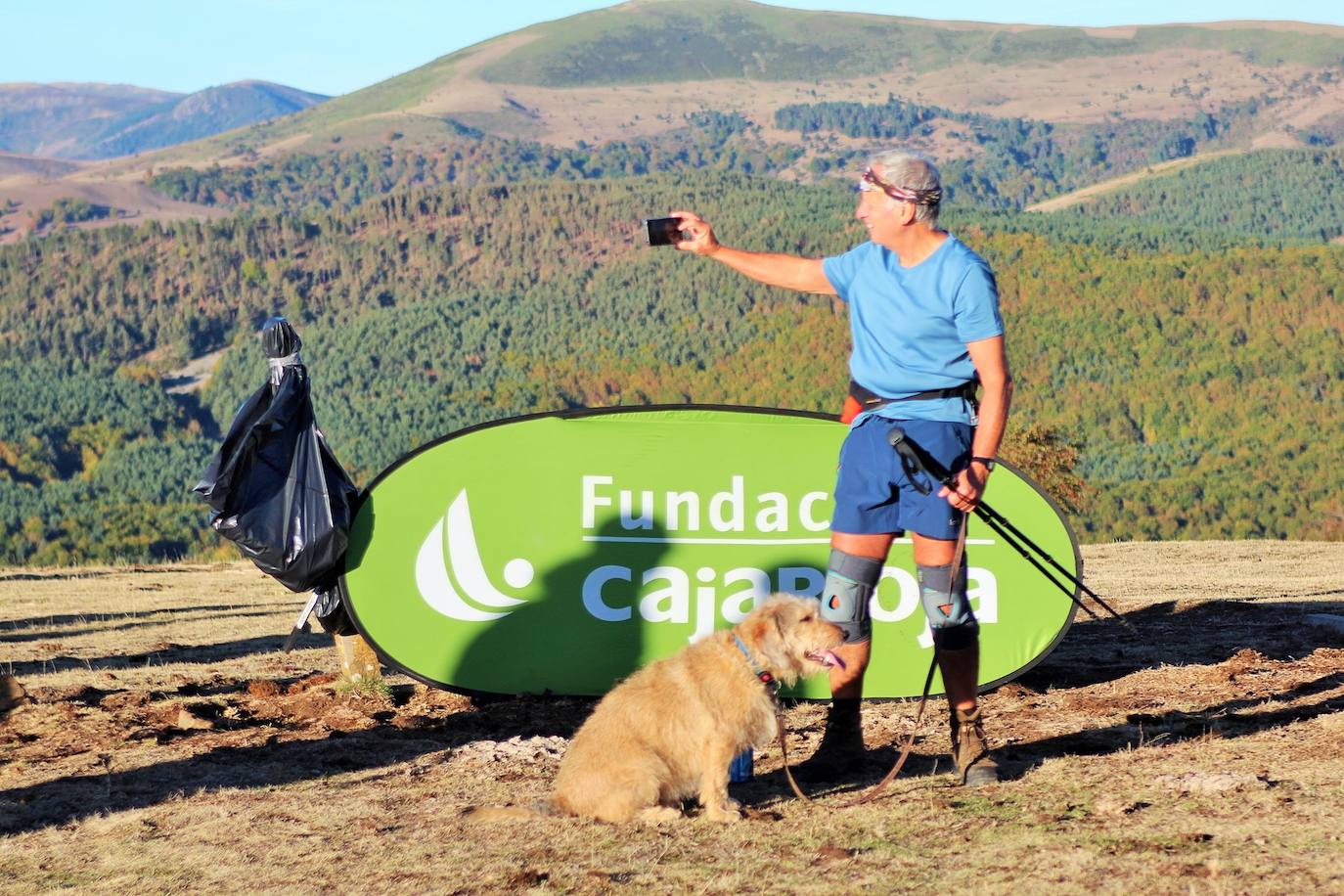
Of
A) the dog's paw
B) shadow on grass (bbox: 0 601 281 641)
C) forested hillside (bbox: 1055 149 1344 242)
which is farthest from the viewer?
forested hillside (bbox: 1055 149 1344 242)

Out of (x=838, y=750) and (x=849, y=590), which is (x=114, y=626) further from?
(x=849, y=590)

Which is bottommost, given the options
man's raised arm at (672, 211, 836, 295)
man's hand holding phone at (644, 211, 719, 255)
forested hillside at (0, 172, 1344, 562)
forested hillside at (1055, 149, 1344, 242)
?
forested hillside at (0, 172, 1344, 562)

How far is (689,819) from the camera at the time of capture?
5.51m

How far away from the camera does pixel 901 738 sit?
7.02 m

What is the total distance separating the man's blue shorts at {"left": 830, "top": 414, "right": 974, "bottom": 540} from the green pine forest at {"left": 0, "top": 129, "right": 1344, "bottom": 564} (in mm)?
55994

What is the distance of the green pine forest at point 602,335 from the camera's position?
275ft

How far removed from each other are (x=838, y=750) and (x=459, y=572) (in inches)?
106

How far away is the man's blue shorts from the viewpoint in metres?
5.62

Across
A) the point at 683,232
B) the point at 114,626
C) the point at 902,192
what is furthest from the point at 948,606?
the point at 114,626

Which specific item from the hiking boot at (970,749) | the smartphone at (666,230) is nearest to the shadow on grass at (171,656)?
the smartphone at (666,230)

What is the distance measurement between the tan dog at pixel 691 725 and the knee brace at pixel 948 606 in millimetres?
395

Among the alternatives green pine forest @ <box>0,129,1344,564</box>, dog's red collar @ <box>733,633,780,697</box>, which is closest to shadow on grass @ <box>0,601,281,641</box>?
dog's red collar @ <box>733,633,780,697</box>

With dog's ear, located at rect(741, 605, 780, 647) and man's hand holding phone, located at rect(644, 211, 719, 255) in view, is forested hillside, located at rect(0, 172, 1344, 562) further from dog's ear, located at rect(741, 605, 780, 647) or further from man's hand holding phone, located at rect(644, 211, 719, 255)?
dog's ear, located at rect(741, 605, 780, 647)

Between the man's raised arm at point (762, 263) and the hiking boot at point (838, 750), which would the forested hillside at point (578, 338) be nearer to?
the hiking boot at point (838, 750)
